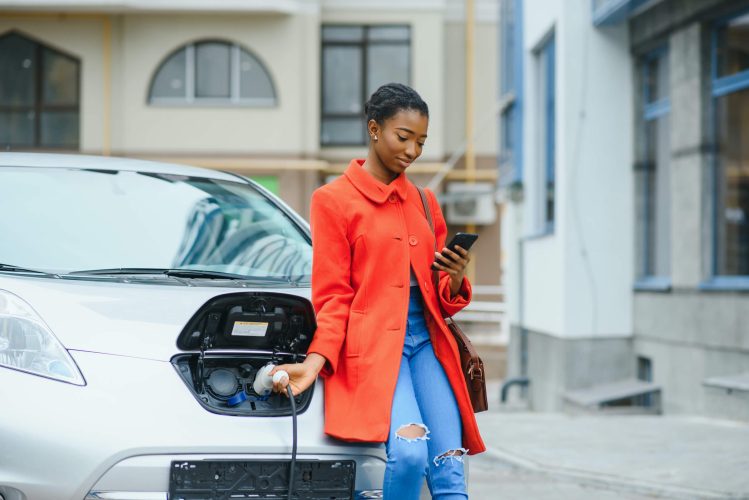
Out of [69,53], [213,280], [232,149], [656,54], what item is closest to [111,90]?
[69,53]

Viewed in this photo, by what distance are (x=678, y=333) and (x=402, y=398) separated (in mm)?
7904

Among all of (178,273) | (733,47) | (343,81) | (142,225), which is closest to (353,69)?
(343,81)

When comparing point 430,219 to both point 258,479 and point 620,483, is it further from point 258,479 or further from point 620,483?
point 620,483

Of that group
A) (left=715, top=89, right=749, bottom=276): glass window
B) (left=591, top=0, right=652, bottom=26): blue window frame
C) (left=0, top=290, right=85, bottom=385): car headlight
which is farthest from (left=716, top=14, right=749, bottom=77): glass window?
(left=0, top=290, right=85, bottom=385): car headlight

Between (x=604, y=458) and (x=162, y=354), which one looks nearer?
(x=162, y=354)

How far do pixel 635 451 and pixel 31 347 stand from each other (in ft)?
18.8

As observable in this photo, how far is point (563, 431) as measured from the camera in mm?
10125

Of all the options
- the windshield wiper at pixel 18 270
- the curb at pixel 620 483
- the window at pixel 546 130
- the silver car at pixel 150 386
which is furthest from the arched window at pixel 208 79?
the windshield wiper at pixel 18 270

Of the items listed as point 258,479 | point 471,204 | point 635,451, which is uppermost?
point 471,204

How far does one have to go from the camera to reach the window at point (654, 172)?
12211 millimetres

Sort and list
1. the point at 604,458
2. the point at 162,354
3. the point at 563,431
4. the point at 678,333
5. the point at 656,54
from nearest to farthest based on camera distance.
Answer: the point at 162,354
the point at 604,458
the point at 563,431
the point at 678,333
the point at 656,54

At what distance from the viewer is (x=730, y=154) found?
1080cm

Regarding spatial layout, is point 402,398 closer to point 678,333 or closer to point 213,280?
point 213,280

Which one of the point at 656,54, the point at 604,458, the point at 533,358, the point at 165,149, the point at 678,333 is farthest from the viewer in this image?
the point at 165,149
